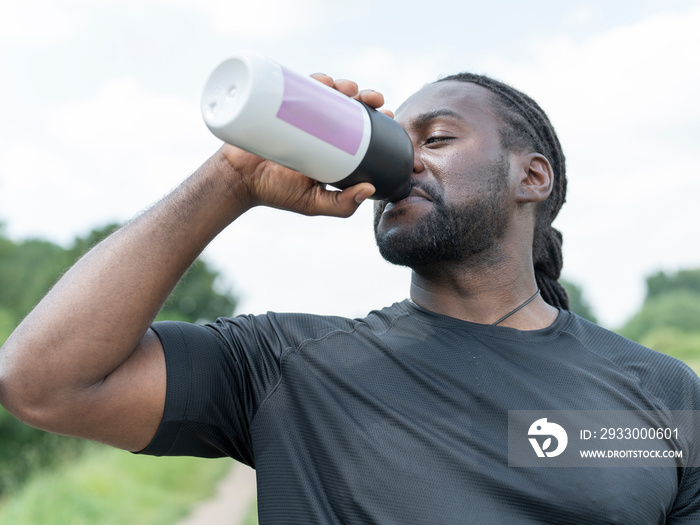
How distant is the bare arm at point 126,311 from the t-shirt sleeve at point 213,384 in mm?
46

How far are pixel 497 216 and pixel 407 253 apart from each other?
382 mm

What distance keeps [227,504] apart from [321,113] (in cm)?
1022

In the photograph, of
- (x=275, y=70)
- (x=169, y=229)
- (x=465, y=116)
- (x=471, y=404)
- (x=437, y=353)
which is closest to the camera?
(x=275, y=70)

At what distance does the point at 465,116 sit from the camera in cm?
252

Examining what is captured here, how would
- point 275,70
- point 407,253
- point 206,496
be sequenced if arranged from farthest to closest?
point 206,496, point 407,253, point 275,70

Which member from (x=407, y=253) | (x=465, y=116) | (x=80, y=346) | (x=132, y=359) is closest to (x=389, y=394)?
(x=407, y=253)

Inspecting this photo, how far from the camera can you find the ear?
104 inches

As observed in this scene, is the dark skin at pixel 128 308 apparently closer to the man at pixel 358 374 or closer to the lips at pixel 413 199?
the man at pixel 358 374

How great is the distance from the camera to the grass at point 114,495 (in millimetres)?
8242

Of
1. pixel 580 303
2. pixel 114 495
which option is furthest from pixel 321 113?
pixel 580 303

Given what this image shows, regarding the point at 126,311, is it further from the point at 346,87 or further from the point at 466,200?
the point at 466,200

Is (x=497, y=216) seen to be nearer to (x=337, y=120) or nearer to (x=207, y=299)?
(x=337, y=120)

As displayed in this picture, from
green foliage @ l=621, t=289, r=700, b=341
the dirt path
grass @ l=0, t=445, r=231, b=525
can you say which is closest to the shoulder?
grass @ l=0, t=445, r=231, b=525

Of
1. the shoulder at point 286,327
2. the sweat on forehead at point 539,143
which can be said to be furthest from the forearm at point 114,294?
the sweat on forehead at point 539,143
